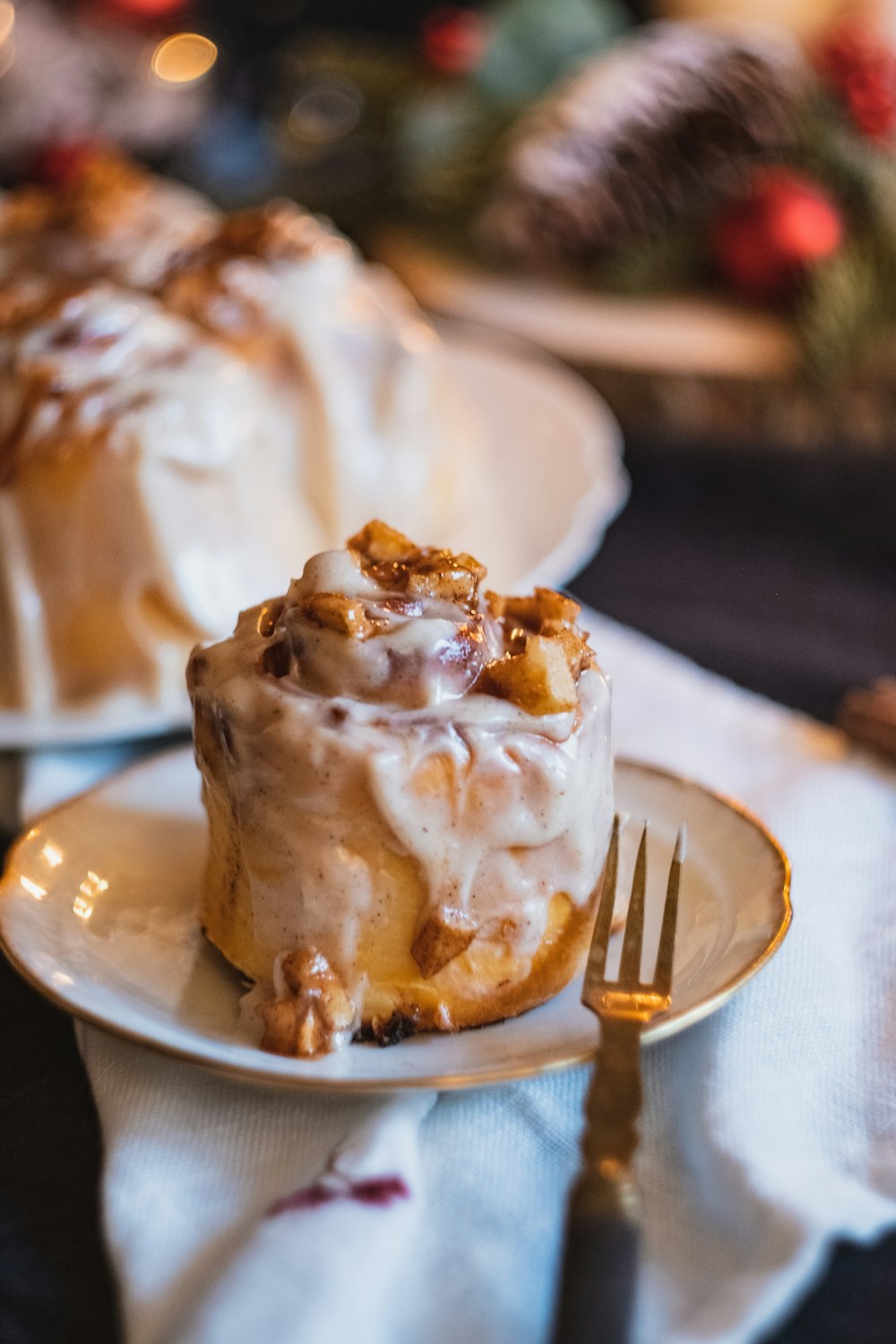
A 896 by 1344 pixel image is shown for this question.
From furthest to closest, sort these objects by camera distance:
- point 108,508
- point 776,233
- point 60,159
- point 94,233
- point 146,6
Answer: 1. point 146,6
2. point 60,159
3. point 776,233
4. point 94,233
5. point 108,508

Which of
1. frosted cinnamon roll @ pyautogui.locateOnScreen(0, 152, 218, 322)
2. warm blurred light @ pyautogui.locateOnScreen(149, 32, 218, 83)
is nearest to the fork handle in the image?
frosted cinnamon roll @ pyautogui.locateOnScreen(0, 152, 218, 322)

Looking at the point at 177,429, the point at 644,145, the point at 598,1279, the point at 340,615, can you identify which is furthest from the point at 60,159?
the point at 598,1279

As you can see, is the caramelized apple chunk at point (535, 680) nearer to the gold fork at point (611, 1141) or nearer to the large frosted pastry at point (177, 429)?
the gold fork at point (611, 1141)

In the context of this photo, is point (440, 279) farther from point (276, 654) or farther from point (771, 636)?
point (276, 654)

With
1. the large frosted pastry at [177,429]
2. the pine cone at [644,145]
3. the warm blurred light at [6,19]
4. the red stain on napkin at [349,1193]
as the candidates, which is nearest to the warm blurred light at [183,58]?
the warm blurred light at [6,19]

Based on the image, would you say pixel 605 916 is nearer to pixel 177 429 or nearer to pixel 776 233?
pixel 177 429

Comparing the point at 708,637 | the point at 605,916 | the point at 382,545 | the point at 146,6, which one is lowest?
the point at 708,637

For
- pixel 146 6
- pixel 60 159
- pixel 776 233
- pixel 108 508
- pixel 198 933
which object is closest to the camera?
pixel 198 933

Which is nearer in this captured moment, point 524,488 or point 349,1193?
point 349,1193
